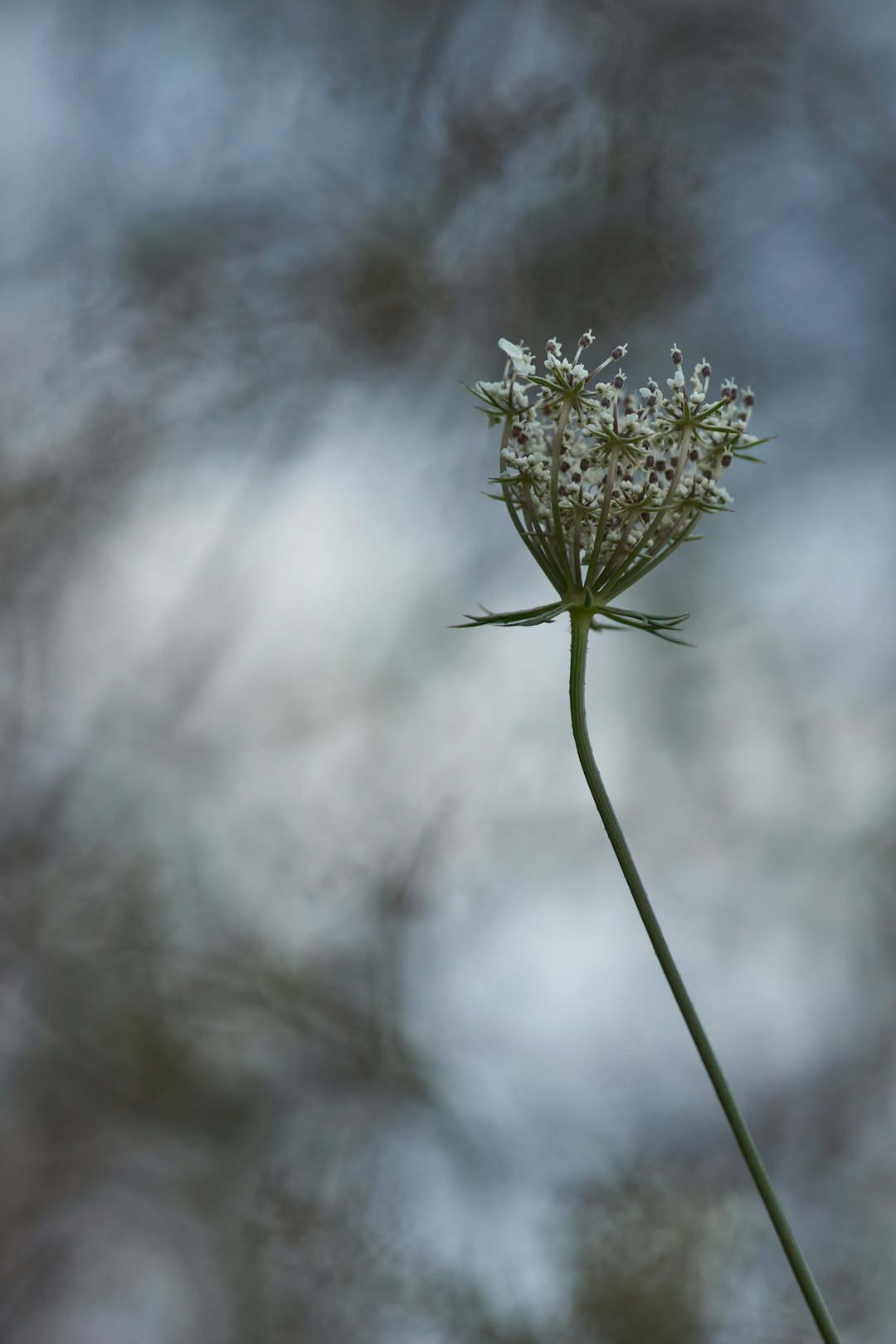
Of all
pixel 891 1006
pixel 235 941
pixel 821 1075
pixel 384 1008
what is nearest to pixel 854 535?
pixel 891 1006

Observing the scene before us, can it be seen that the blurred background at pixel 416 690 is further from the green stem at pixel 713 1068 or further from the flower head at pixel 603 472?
the green stem at pixel 713 1068

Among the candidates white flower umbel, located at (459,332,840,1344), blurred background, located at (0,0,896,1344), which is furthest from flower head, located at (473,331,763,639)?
blurred background, located at (0,0,896,1344)

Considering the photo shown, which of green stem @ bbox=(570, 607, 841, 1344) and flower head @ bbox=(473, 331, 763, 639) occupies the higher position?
flower head @ bbox=(473, 331, 763, 639)

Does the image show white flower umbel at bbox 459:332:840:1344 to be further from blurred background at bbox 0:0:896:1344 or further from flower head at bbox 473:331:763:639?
blurred background at bbox 0:0:896:1344

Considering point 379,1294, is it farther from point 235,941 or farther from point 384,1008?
point 235,941

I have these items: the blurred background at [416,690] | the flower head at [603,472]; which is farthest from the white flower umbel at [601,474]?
the blurred background at [416,690]

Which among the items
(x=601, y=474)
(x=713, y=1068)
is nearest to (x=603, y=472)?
(x=601, y=474)
